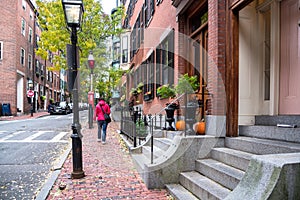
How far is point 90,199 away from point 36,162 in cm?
320

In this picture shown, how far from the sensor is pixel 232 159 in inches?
163

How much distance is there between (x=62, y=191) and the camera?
185 inches

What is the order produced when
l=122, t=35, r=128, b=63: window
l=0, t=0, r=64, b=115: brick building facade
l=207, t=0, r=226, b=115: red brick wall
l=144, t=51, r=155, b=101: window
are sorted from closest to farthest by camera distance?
l=207, t=0, r=226, b=115: red brick wall < l=144, t=51, r=155, b=101: window < l=122, t=35, r=128, b=63: window < l=0, t=0, r=64, b=115: brick building facade

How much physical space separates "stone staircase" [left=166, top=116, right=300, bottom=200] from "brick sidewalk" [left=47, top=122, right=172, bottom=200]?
0.49m

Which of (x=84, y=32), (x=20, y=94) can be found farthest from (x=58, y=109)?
(x=84, y=32)

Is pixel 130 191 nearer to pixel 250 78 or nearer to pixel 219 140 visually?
pixel 219 140

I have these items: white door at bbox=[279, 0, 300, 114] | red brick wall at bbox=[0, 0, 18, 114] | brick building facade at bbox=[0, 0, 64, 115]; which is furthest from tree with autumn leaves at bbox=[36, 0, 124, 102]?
white door at bbox=[279, 0, 300, 114]

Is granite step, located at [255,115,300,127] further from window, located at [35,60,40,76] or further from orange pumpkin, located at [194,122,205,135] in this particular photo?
window, located at [35,60,40,76]

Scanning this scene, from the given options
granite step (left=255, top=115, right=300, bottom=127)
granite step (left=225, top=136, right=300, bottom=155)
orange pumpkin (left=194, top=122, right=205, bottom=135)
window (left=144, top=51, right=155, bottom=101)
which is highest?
window (left=144, top=51, right=155, bottom=101)

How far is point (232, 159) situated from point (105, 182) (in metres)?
2.43

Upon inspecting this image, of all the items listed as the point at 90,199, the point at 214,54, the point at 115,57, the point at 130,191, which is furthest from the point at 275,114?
the point at 115,57

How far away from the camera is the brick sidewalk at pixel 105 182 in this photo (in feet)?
14.8

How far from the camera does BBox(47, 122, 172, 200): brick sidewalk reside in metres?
4.50

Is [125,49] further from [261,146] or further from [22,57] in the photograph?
[261,146]
